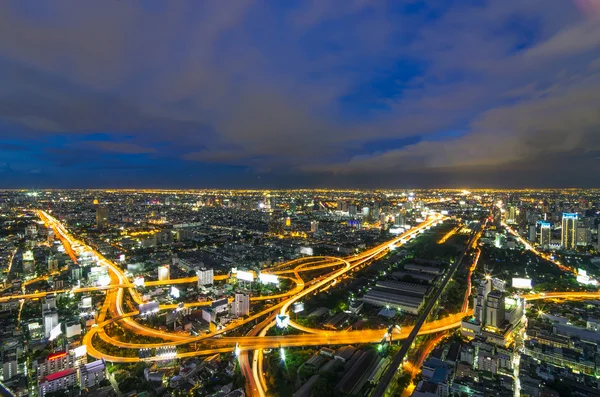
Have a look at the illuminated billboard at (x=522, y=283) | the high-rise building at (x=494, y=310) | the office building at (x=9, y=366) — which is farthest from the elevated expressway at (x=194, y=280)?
the illuminated billboard at (x=522, y=283)

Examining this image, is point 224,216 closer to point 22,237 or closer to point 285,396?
point 22,237

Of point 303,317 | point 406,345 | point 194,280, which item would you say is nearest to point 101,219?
point 194,280

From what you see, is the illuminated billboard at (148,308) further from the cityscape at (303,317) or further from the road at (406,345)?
the road at (406,345)

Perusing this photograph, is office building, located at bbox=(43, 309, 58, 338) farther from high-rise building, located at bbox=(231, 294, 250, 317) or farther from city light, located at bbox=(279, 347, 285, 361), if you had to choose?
city light, located at bbox=(279, 347, 285, 361)

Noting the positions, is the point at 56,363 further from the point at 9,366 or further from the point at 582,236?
the point at 582,236

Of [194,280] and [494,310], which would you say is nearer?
[494,310]

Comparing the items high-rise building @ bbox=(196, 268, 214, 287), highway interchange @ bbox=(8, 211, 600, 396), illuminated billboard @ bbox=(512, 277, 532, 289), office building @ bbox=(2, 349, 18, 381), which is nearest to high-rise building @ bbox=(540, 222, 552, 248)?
highway interchange @ bbox=(8, 211, 600, 396)
